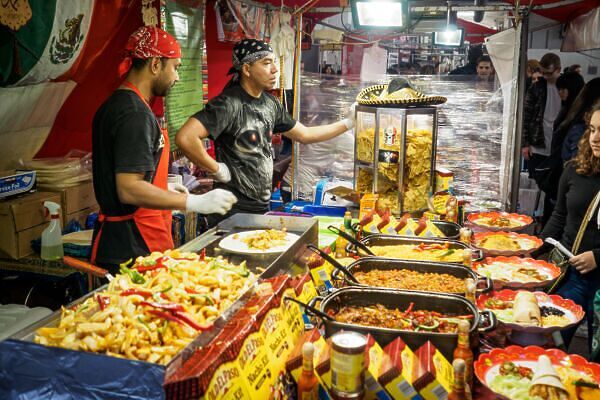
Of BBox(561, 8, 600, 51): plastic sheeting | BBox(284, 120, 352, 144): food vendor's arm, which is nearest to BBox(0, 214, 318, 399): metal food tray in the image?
BBox(284, 120, 352, 144): food vendor's arm

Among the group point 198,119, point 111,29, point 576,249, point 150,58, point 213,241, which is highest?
point 111,29

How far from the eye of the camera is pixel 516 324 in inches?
80.9

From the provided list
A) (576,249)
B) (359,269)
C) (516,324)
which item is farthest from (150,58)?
(576,249)

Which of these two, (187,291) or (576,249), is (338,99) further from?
(187,291)

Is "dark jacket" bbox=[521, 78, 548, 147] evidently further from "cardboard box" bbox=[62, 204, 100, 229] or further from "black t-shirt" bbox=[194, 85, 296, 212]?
"cardboard box" bbox=[62, 204, 100, 229]

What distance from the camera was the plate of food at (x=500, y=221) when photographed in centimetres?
369

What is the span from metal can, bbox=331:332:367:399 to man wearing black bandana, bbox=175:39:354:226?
2.39m

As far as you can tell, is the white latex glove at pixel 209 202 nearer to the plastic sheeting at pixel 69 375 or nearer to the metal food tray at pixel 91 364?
the metal food tray at pixel 91 364

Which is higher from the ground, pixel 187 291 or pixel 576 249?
pixel 187 291

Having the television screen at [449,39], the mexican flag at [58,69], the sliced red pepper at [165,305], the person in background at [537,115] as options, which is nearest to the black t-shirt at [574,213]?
the sliced red pepper at [165,305]

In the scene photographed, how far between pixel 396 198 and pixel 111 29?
2231 millimetres

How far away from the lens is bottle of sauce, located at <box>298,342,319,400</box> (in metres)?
1.41

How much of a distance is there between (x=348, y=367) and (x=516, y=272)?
1.68m

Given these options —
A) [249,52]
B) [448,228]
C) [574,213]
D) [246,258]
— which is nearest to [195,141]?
[249,52]
